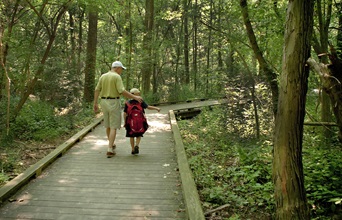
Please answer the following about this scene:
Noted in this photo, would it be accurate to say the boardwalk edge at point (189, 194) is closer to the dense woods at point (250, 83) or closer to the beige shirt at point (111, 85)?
the dense woods at point (250, 83)

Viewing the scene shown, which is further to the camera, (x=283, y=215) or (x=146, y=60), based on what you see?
(x=146, y=60)

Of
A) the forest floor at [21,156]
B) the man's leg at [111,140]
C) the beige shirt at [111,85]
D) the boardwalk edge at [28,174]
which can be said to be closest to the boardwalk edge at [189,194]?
the man's leg at [111,140]

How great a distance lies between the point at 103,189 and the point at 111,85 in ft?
8.73

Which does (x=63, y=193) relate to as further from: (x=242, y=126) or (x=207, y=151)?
(x=242, y=126)

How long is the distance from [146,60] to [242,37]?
8.85 m

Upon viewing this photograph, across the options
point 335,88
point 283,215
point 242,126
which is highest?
point 335,88

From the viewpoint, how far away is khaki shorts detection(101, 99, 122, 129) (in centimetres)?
707

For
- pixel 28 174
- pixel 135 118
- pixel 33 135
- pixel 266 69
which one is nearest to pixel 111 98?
pixel 135 118

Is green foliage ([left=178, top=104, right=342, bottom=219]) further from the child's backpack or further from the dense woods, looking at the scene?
the child's backpack

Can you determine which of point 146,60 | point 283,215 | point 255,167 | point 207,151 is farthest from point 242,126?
point 146,60

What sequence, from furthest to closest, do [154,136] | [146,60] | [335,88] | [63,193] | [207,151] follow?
[146,60] → [154,136] → [207,151] → [63,193] → [335,88]

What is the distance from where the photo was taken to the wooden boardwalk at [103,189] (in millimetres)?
4348

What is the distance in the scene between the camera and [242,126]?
11.2 m

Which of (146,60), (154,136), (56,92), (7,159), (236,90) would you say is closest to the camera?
(7,159)
